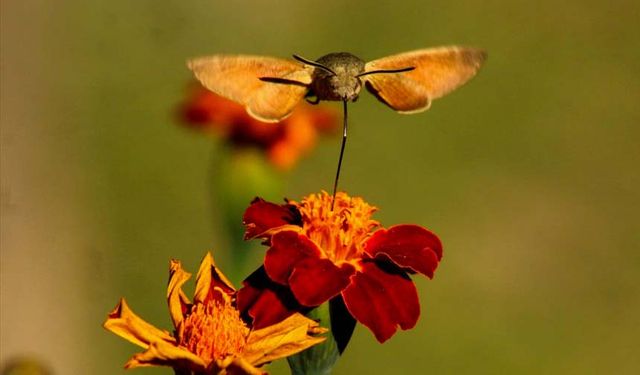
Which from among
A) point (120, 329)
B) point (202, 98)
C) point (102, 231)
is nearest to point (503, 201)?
point (102, 231)

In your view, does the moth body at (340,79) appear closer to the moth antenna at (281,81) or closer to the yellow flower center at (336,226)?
the moth antenna at (281,81)

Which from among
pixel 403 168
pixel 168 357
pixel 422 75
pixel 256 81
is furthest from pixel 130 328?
pixel 403 168

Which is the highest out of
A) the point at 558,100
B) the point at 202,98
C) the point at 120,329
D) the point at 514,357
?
the point at 558,100

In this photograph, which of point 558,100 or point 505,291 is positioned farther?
point 558,100

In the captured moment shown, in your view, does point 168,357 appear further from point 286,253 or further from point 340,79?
point 340,79

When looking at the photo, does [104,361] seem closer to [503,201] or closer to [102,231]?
[102,231]
